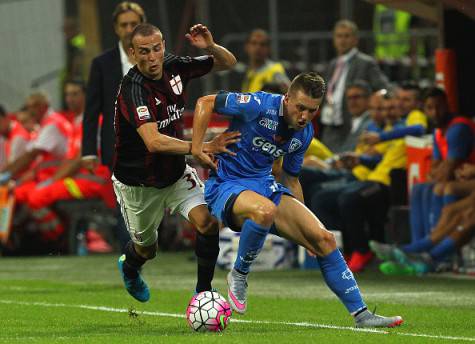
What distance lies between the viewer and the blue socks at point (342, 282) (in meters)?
8.93

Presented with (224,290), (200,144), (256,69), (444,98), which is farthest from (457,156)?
(200,144)

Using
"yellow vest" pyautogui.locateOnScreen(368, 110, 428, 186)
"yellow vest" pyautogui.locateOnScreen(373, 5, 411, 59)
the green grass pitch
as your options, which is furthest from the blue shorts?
"yellow vest" pyautogui.locateOnScreen(373, 5, 411, 59)

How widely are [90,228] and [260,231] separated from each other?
420 inches

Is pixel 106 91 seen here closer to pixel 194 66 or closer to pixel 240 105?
pixel 194 66

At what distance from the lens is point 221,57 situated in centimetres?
1046

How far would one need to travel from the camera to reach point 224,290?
1259 centimetres

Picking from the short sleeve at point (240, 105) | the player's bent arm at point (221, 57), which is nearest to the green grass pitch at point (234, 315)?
the short sleeve at point (240, 105)

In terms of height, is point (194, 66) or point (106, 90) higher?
point (194, 66)

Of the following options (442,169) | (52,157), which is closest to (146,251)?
(442,169)

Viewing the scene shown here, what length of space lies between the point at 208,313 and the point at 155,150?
128 cm

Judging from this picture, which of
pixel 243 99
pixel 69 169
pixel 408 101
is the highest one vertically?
pixel 243 99

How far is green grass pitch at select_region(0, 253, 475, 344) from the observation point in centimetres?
862

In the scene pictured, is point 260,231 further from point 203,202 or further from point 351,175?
point 351,175

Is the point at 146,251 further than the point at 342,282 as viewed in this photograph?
Yes
